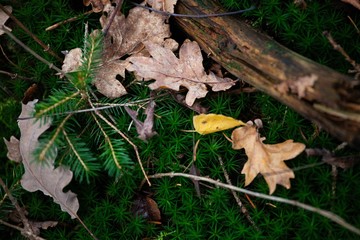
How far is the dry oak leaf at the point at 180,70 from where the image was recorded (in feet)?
9.82

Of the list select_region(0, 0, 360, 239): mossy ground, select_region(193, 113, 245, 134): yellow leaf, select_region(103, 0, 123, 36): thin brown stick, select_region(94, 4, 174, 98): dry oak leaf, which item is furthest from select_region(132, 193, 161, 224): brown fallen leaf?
select_region(103, 0, 123, 36): thin brown stick

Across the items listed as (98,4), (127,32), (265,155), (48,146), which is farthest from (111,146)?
(98,4)

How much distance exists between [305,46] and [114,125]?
1549 millimetres

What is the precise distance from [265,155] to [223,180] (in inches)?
15.0

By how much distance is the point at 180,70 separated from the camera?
121 inches

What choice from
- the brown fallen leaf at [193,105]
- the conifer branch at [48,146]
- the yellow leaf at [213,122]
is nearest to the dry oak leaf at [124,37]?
the brown fallen leaf at [193,105]

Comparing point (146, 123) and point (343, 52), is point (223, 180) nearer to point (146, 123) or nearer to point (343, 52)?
point (146, 123)

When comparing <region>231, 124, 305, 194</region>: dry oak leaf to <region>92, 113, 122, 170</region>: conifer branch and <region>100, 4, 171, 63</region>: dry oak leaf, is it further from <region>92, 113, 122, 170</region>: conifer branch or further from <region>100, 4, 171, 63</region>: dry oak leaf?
<region>100, 4, 171, 63</region>: dry oak leaf

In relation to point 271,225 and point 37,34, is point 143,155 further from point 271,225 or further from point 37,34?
point 37,34

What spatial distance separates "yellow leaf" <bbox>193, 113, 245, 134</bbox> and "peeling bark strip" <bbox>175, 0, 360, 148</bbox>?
1.08 feet

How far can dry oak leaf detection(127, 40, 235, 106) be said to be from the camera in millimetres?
2992

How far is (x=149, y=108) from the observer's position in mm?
3051

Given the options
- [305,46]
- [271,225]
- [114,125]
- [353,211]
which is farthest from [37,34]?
[353,211]

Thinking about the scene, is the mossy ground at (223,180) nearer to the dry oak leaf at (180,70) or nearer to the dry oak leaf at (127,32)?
the dry oak leaf at (180,70)
